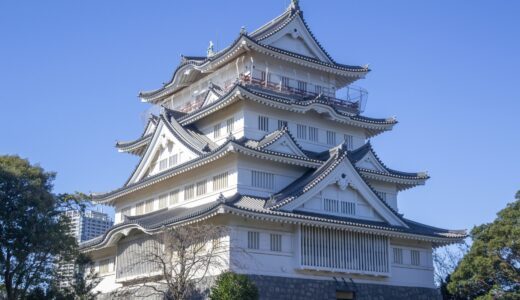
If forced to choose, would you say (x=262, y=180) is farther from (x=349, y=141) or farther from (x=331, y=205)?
(x=349, y=141)

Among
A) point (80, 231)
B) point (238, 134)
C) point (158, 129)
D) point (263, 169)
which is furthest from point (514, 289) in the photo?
point (80, 231)

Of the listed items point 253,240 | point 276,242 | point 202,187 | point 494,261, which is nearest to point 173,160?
point 202,187

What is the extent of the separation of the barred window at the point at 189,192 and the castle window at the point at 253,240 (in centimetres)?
575

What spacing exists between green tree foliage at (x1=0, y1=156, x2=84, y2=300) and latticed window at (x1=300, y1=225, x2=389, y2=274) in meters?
11.3

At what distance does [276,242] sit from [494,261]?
424 inches

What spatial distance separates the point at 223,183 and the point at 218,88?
6.98 m

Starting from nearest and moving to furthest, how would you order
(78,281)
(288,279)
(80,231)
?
1. (288,279)
2. (78,281)
3. (80,231)

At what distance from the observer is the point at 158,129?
35.3 metres

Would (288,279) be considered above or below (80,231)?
below

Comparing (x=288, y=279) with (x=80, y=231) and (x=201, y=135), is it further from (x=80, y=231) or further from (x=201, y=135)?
(x=80, y=231)

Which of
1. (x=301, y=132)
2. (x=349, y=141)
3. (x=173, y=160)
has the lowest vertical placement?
(x=173, y=160)

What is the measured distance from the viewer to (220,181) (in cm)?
3081

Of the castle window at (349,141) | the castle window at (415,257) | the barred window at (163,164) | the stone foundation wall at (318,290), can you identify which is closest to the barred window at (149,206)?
the barred window at (163,164)

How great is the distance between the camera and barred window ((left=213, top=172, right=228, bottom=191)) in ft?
100.0
